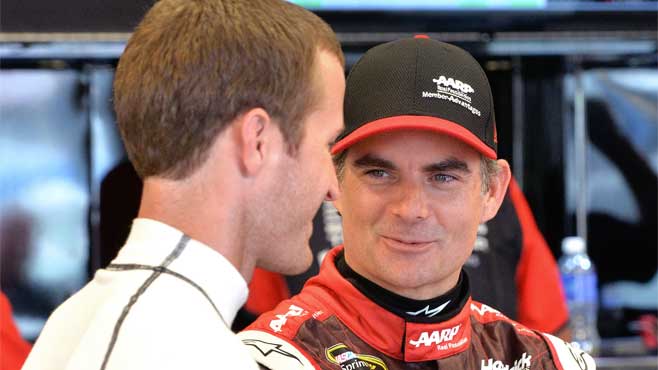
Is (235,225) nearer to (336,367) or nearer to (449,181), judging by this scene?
(336,367)

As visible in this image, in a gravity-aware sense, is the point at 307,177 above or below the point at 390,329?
above

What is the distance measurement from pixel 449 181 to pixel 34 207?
2268 mm

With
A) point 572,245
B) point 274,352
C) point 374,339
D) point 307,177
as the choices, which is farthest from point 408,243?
point 572,245

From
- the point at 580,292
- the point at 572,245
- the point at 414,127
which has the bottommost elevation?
the point at 580,292

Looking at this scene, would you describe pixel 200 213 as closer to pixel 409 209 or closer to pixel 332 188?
pixel 332 188

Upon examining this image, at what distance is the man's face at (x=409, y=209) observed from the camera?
149 centimetres

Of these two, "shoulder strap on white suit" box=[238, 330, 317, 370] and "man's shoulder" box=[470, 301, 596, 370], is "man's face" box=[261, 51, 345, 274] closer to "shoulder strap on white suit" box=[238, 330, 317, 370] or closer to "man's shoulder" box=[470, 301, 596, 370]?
"shoulder strap on white suit" box=[238, 330, 317, 370]

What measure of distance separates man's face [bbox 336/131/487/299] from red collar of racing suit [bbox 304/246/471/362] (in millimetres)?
43

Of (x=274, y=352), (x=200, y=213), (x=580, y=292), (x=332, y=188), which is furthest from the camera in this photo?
(x=580, y=292)

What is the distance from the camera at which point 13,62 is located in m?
3.43

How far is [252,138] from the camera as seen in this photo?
107cm

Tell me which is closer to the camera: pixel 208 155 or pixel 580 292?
pixel 208 155

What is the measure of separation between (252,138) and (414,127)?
439mm

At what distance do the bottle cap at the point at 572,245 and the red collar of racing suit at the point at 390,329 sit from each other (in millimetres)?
2332
